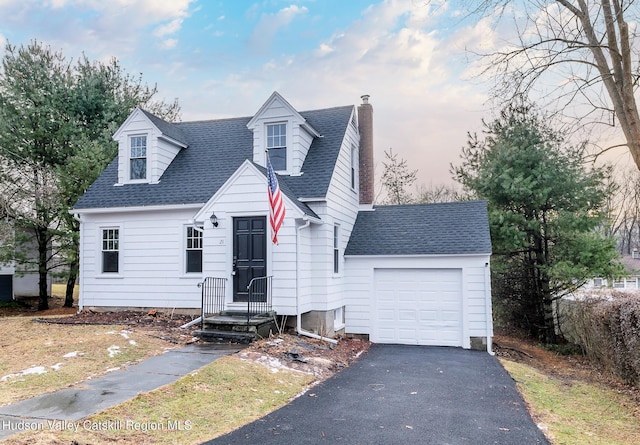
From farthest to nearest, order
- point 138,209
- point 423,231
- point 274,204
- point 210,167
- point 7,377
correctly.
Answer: point 210,167
point 423,231
point 138,209
point 274,204
point 7,377

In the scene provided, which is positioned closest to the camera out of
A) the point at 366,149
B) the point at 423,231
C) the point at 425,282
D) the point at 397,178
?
the point at 425,282

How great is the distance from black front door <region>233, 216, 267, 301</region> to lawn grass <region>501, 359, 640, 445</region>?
616cm

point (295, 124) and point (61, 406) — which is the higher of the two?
point (295, 124)

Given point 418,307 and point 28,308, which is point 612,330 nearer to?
point 418,307

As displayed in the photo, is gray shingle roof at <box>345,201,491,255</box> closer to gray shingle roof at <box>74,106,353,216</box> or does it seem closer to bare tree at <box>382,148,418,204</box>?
gray shingle roof at <box>74,106,353,216</box>

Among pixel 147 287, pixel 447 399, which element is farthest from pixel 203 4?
pixel 447 399

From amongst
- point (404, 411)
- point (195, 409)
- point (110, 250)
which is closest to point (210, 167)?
point (110, 250)

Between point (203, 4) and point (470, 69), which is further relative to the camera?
point (203, 4)

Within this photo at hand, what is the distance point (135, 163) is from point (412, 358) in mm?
10263

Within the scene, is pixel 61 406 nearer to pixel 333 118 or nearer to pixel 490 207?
pixel 333 118

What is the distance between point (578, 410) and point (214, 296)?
26.3ft

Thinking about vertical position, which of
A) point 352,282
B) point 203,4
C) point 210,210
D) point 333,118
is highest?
point 203,4

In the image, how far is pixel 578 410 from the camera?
6.96 m

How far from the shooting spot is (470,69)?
349 inches
